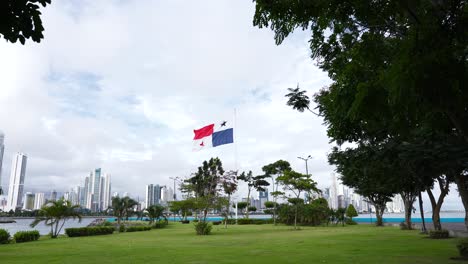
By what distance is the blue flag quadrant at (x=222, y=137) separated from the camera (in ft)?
116

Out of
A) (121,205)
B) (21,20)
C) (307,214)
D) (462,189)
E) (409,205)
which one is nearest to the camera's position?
(21,20)

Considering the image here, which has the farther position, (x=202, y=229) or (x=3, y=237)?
(x=202, y=229)

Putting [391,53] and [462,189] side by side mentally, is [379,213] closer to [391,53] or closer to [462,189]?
[462,189]

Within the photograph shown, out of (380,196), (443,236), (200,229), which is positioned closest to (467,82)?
(443,236)

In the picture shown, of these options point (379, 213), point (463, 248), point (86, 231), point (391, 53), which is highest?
point (391, 53)

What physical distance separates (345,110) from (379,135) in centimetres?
893

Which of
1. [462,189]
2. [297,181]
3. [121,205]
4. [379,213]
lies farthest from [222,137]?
[462,189]

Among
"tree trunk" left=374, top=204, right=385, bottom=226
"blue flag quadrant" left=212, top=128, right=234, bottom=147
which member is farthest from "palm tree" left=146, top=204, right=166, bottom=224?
"tree trunk" left=374, top=204, right=385, bottom=226

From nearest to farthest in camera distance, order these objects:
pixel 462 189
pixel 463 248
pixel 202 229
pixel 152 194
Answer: pixel 463 248
pixel 462 189
pixel 202 229
pixel 152 194

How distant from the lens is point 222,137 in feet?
117

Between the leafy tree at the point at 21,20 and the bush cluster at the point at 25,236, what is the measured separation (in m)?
23.2

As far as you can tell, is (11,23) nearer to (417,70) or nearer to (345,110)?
(417,70)

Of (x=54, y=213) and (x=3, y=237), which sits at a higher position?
(x=54, y=213)

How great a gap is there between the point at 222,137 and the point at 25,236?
61.6 ft
